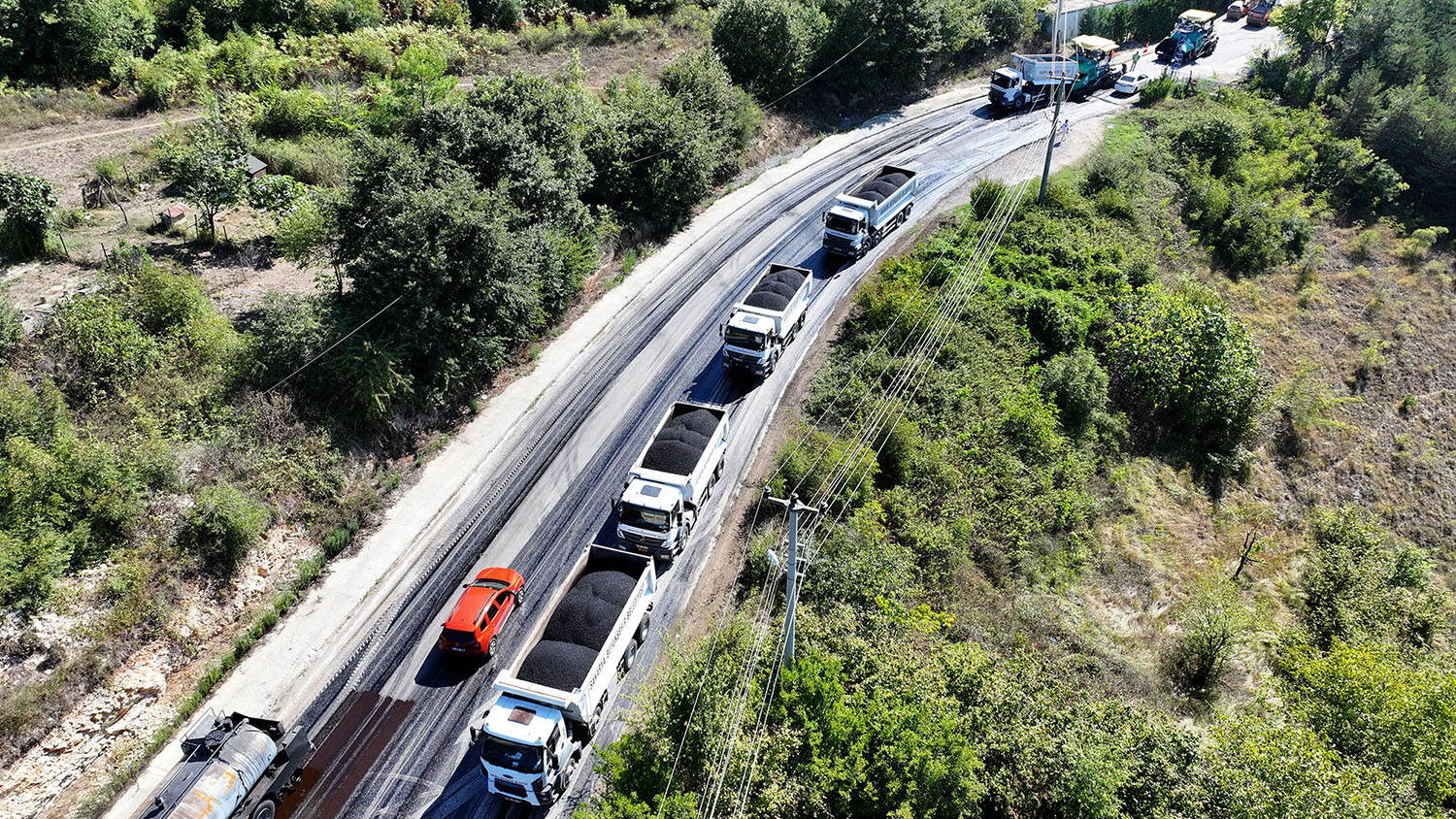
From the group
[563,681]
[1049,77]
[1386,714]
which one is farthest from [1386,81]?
[563,681]

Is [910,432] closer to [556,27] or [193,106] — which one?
[193,106]

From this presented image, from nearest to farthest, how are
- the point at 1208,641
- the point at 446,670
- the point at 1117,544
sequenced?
the point at 446,670, the point at 1208,641, the point at 1117,544

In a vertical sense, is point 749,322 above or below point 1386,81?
above

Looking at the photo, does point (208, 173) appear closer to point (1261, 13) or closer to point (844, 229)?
point (844, 229)

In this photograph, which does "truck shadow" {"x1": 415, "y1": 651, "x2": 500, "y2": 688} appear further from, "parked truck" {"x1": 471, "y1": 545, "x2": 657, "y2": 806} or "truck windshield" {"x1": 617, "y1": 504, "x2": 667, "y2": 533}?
"truck windshield" {"x1": 617, "y1": 504, "x2": 667, "y2": 533}

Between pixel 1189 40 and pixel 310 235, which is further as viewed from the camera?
pixel 1189 40

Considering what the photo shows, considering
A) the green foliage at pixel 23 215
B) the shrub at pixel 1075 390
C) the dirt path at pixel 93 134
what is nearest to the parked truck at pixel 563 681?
the shrub at pixel 1075 390

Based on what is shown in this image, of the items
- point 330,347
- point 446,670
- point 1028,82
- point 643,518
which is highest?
point 330,347

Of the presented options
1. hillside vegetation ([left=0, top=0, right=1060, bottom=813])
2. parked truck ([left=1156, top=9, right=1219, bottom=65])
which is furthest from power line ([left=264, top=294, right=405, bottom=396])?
parked truck ([left=1156, top=9, right=1219, bottom=65])
